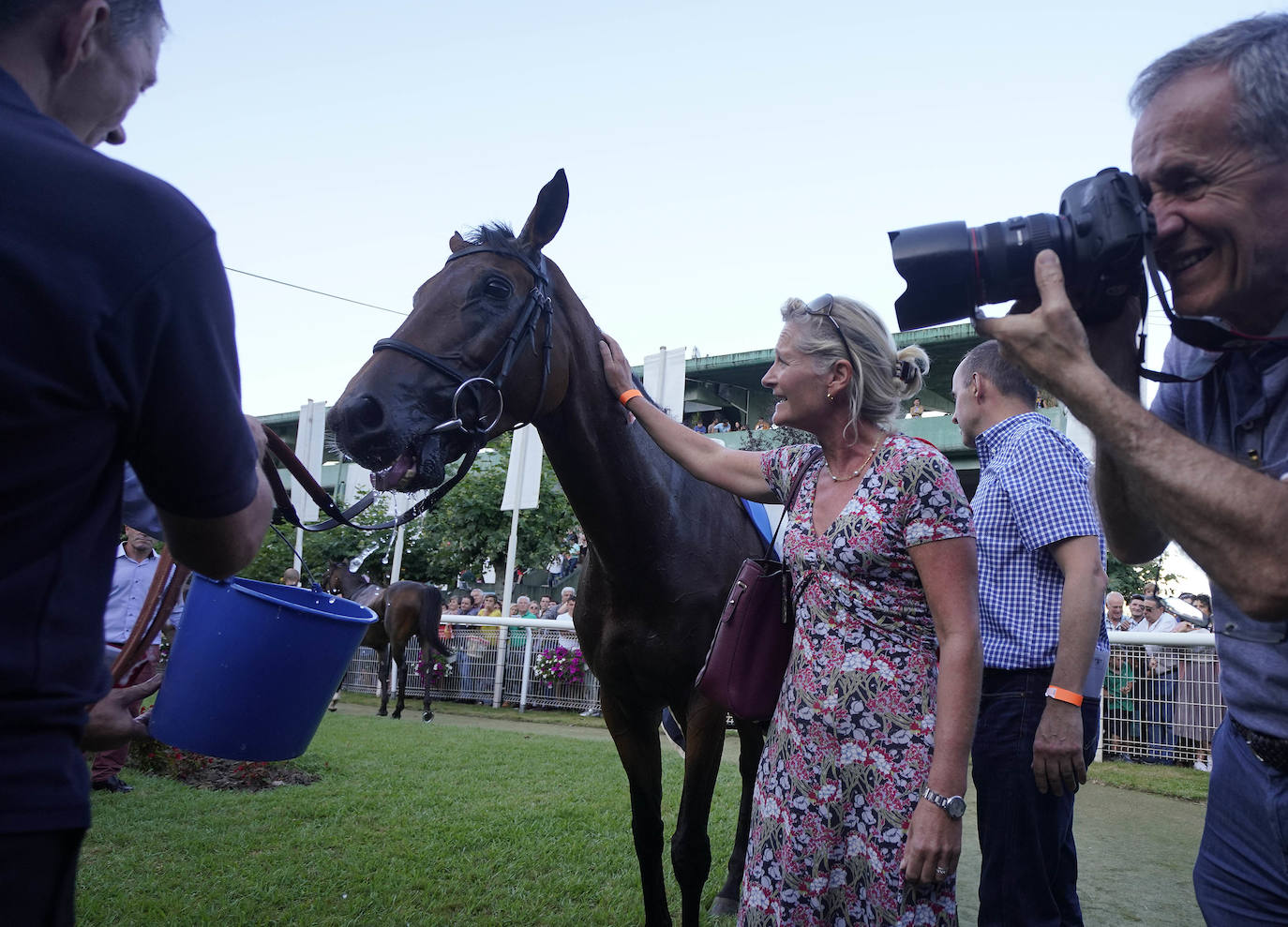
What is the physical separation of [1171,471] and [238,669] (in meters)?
1.92

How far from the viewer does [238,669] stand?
2.10 metres

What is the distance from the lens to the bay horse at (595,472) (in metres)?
2.80

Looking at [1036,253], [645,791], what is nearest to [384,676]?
[645,791]

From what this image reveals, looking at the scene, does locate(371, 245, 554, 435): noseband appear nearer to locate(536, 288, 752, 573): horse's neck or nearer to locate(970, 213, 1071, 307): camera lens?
locate(536, 288, 752, 573): horse's neck

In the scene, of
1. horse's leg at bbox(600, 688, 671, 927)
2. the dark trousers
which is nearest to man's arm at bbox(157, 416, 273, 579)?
the dark trousers

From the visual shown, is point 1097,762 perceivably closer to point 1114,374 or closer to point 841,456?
point 841,456

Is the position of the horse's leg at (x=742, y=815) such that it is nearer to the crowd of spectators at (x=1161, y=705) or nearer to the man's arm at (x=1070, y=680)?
the man's arm at (x=1070, y=680)

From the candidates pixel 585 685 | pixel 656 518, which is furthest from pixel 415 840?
pixel 585 685

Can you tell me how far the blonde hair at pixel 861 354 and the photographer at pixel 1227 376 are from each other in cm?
88

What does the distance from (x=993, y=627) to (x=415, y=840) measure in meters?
3.66

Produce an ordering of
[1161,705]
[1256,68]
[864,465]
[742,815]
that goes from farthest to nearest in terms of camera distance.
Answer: [1161,705] → [742,815] → [864,465] → [1256,68]

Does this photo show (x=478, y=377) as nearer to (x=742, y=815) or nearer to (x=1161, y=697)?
(x=742, y=815)

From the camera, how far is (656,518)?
3291 mm

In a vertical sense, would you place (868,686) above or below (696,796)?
above
